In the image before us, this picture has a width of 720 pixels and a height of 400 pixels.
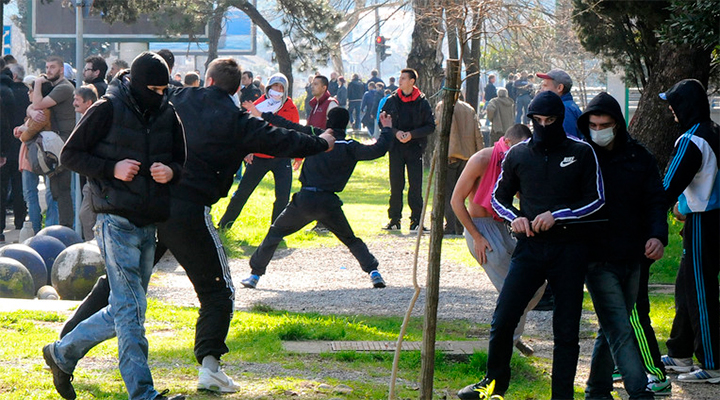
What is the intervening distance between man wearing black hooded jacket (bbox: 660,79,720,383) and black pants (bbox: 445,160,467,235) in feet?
19.2

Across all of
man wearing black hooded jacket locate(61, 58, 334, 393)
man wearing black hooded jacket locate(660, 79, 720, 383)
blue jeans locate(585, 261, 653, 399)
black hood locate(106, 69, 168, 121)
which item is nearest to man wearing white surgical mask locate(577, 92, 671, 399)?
blue jeans locate(585, 261, 653, 399)

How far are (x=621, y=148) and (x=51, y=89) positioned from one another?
8.95 m

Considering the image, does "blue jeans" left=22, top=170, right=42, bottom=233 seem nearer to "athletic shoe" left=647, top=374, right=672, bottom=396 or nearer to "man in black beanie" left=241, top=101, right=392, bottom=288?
"man in black beanie" left=241, top=101, right=392, bottom=288

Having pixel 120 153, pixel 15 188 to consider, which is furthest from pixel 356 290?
pixel 15 188

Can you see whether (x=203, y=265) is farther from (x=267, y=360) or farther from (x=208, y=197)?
(x=267, y=360)

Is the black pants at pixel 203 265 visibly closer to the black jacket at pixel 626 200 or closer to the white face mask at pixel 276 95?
the black jacket at pixel 626 200

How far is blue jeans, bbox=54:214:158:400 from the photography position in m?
5.54

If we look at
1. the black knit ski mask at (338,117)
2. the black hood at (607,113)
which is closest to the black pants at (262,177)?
the black knit ski mask at (338,117)

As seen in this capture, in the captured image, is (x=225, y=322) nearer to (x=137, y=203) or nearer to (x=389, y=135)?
(x=137, y=203)

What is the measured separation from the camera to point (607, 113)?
603 centimetres

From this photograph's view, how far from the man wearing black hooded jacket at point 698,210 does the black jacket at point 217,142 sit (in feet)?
7.78

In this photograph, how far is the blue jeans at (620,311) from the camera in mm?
5965

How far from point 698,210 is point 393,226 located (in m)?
8.90

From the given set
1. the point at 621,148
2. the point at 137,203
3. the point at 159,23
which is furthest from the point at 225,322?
the point at 159,23
